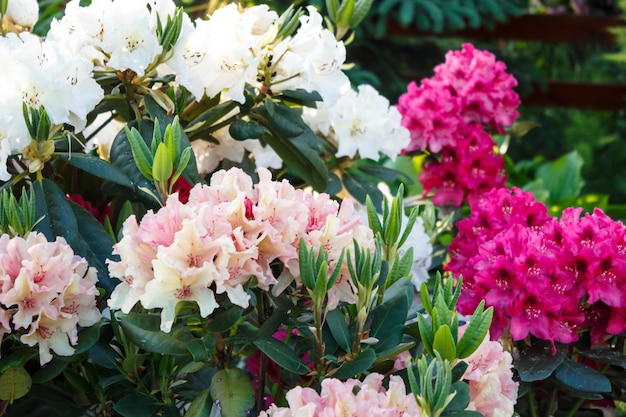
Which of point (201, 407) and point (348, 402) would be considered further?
point (201, 407)

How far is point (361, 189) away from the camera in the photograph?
4.29 ft

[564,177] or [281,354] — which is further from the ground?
[281,354]

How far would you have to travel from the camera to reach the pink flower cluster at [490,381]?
2.80ft

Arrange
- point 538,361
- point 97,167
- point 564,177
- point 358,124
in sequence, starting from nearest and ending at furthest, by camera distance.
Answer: point 97,167 < point 538,361 < point 358,124 < point 564,177

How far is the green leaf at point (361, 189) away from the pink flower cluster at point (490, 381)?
1.41 ft

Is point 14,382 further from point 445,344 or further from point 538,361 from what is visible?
point 538,361

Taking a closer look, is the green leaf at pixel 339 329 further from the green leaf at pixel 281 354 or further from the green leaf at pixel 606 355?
the green leaf at pixel 606 355

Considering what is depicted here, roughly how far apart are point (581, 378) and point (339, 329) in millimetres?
361

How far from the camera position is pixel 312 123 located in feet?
4.30

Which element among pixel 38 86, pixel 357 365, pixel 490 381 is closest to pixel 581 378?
pixel 490 381

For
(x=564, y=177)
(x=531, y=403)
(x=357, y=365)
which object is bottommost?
(x=564, y=177)

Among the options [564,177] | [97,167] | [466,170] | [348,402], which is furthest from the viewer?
[564,177]

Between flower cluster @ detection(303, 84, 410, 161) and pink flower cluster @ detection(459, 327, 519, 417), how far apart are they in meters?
0.45

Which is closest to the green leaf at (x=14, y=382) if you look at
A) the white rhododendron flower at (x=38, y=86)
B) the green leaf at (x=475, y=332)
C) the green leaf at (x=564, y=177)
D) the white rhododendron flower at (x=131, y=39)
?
the white rhododendron flower at (x=38, y=86)
